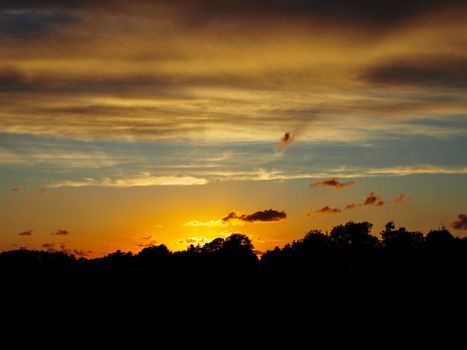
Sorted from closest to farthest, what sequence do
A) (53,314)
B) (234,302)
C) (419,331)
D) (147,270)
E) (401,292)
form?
(419,331) → (53,314) → (234,302) → (401,292) → (147,270)

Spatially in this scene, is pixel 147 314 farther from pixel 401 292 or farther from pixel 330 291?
pixel 401 292

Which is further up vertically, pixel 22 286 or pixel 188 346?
pixel 22 286

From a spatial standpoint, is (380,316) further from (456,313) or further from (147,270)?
(147,270)

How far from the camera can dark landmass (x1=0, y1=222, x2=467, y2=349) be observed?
91062 millimetres

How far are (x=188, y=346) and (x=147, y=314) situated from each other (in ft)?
51.5

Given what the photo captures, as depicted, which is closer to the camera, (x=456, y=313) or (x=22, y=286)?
(x=456, y=313)

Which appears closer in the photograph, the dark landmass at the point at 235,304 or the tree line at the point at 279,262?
the dark landmass at the point at 235,304

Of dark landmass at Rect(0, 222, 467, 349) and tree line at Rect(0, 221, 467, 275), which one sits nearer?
dark landmass at Rect(0, 222, 467, 349)

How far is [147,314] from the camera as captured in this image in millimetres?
100500

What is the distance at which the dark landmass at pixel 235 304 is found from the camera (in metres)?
91.1

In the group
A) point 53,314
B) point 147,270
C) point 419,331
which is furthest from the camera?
point 147,270

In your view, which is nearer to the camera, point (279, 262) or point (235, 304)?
point (235, 304)

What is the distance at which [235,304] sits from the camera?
109 m

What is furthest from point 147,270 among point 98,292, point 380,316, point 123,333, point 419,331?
point 419,331
